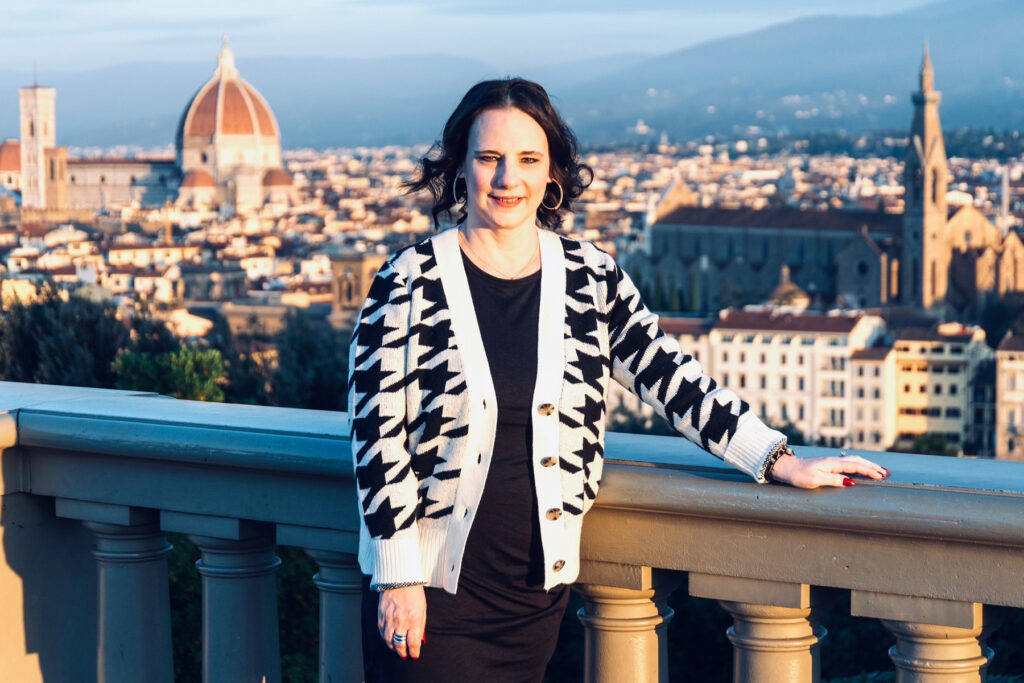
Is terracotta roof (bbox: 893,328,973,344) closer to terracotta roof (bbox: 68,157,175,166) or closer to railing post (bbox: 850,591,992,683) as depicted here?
railing post (bbox: 850,591,992,683)

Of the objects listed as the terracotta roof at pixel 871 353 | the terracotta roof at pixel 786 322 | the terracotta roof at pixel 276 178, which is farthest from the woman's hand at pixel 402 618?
the terracotta roof at pixel 276 178

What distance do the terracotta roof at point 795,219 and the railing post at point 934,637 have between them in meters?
41.9

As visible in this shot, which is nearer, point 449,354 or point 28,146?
point 449,354

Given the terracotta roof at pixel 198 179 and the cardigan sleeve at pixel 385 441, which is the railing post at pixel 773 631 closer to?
the cardigan sleeve at pixel 385 441

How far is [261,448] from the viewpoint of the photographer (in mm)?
1440

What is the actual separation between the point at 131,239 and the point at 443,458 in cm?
5260

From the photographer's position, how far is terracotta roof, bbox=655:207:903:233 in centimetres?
4281

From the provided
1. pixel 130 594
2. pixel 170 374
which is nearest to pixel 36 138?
pixel 170 374

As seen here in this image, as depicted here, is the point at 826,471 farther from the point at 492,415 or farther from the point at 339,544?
the point at 339,544

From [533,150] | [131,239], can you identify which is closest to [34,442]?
[533,150]

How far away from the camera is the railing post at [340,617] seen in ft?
4.80

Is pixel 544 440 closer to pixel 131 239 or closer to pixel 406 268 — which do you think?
pixel 406 268

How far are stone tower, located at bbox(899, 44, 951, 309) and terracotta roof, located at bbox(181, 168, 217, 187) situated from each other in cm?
3318

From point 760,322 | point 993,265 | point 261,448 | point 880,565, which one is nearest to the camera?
point 880,565
